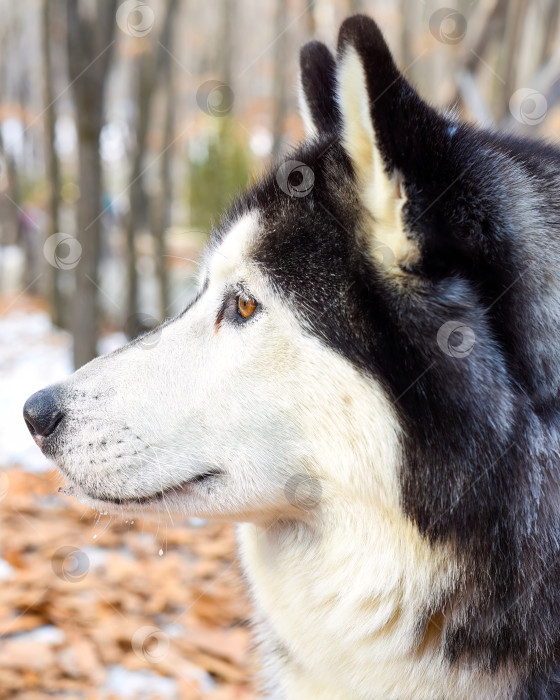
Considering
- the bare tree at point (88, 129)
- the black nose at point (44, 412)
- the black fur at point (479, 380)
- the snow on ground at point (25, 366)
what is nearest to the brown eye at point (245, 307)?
the black fur at point (479, 380)

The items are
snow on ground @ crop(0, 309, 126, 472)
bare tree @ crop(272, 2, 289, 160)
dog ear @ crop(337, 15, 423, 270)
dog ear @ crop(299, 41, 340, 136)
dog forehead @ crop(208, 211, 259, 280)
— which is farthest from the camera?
bare tree @ crop(272, 2, 289, 160)

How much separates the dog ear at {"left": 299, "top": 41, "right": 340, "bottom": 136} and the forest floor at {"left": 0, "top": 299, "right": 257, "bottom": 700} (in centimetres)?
129

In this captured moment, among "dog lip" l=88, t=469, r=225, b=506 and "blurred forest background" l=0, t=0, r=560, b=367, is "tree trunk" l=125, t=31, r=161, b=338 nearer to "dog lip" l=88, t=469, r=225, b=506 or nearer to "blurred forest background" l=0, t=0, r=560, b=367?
"blurred forest background" l=0, t=0, r=560, b=367

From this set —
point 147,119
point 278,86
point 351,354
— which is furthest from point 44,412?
point 278,86

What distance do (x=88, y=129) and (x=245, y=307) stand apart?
4.04 m

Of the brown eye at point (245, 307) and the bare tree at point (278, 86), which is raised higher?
the bare tree at point (278, 86)

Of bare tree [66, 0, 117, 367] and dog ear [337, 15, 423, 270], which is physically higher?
dog ear [337, 15, 423, 270]

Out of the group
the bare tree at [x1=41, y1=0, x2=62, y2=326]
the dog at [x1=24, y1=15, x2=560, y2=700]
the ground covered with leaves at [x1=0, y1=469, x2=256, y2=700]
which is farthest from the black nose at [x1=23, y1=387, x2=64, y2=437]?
the bare tree at [x1=41, y1=0, x2=62, y2=326]

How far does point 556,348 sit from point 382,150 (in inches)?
23.7

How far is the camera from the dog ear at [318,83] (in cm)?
207

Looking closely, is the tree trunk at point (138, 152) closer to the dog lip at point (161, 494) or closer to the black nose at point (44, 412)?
the black nose at point (44, 412)

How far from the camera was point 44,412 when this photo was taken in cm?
178

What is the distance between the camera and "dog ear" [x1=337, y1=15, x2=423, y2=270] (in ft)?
4.70

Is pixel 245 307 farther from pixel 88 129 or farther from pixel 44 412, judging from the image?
pixel 88 129
